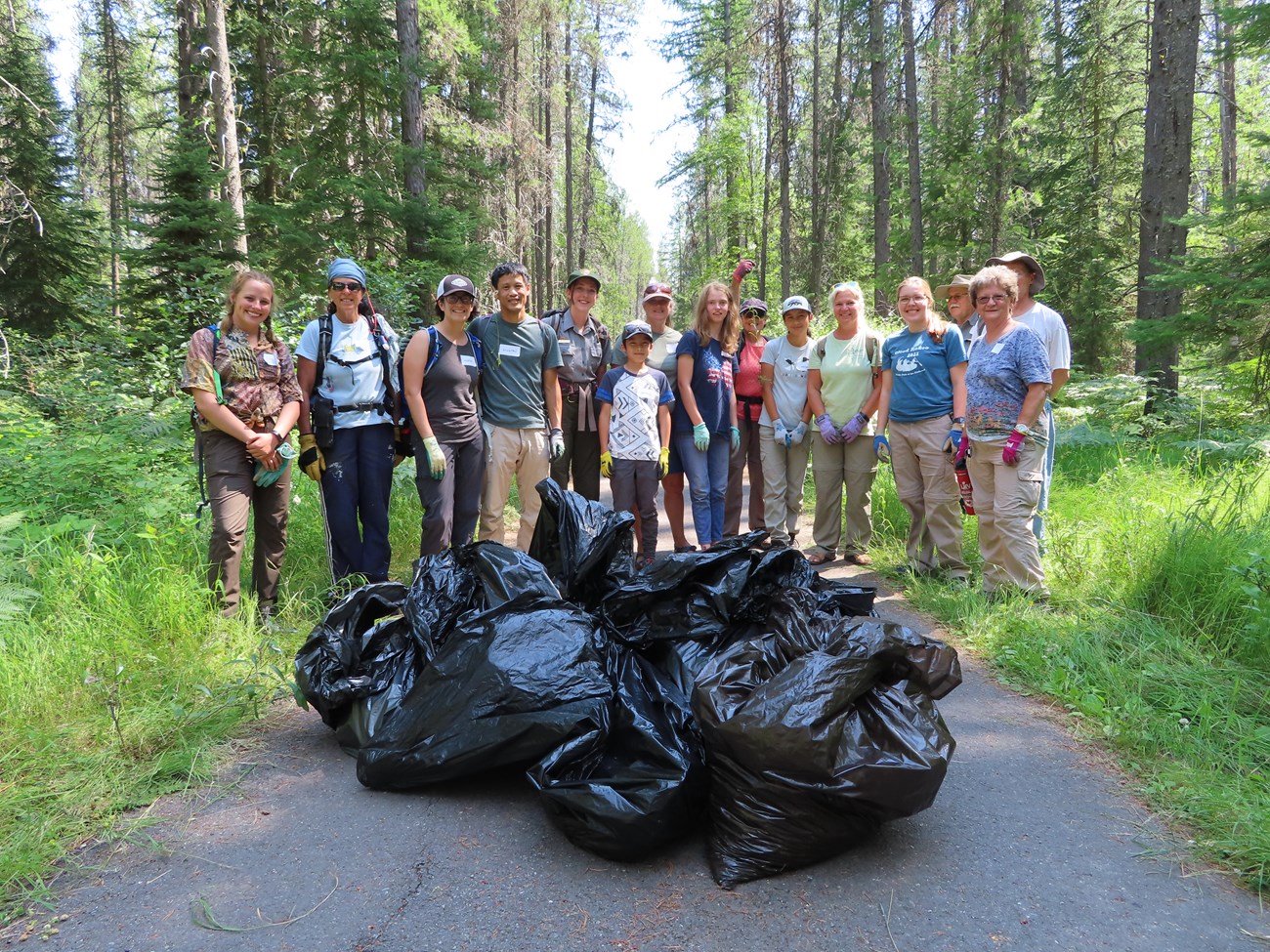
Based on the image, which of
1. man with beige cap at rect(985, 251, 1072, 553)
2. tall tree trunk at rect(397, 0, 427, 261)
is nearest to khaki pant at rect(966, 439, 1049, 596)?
man with beige cap at rect(985, 251, 1072, 553)

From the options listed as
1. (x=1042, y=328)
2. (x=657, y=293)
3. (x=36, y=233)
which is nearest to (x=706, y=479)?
(x=657, y=293)

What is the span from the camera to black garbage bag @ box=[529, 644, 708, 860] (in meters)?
2.10

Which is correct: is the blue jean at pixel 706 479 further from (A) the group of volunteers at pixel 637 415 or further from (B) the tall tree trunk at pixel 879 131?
(B) the tall tree trunk at pixel 879 131

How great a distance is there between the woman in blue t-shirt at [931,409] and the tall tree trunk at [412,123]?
8398 millimetres

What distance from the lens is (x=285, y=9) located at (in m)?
12.4

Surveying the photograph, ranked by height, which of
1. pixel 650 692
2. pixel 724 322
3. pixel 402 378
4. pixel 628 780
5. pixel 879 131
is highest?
pixel 879 131

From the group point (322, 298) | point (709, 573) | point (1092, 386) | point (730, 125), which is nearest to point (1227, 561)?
point (709, 573)

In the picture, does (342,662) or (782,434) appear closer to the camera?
(342,662)

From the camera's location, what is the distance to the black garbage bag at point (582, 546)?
331 cm

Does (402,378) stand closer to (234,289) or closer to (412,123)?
(234,289)

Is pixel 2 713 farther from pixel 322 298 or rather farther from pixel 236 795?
pixel 322 298

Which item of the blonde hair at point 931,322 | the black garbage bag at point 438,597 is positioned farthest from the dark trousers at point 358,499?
the blonde hair at point 931,322

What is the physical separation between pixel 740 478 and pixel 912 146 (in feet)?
40.4

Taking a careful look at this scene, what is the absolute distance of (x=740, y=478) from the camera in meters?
6.24
